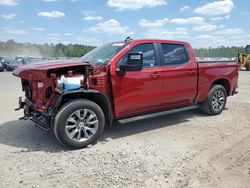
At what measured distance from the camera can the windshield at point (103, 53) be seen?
17.5 feet

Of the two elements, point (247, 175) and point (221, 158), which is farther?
point (221, 158)

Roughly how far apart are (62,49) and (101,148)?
79962mm

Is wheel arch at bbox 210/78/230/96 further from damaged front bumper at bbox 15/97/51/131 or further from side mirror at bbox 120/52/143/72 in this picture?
damaged front bumper at bbox 15/97/51/131

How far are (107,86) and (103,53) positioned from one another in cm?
93

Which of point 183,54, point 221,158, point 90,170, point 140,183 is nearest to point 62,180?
point 90,170

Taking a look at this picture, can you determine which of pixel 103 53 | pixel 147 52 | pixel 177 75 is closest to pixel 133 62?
pixel 147 52

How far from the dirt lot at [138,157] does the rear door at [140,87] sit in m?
0.56

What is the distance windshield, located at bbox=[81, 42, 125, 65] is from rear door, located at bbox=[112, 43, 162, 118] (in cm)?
26

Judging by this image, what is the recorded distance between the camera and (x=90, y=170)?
3.97 m

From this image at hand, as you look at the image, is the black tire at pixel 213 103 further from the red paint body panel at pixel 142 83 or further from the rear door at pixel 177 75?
the rear door at pixel 177 75

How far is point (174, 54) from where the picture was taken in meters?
6.17

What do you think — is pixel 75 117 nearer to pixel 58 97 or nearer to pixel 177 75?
pixel 58 97

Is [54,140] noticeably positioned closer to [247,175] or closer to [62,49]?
[247,175]

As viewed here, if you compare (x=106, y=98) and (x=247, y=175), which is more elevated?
(x=106, y=98)
